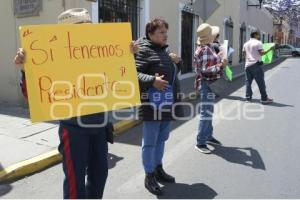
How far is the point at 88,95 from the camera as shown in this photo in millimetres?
3336

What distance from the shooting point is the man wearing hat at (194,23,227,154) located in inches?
221

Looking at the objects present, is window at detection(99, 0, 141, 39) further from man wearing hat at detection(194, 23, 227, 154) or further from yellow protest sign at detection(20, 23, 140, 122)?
yellow protest sign at detection(20, 23, 140, 122)

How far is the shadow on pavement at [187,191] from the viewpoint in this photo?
14.5ft

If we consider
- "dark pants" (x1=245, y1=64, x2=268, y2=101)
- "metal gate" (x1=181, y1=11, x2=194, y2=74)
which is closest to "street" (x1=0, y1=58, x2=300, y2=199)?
"dark pants" (x1=245, y1=64, x2=268, y2=101)

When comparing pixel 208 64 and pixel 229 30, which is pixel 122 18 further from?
pixel 229 30

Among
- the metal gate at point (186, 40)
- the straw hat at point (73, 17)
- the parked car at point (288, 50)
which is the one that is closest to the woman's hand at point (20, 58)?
the straw hat at point (73, 17)

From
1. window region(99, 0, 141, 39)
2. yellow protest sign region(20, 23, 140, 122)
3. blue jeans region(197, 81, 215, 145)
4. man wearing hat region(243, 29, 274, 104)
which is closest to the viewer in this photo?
yellow protest sign region(20, 23, 140, 122)

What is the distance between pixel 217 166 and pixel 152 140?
135 cm

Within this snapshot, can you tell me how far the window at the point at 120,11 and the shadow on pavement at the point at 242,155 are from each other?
5.38 m

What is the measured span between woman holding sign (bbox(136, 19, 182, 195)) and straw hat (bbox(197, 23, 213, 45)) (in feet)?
4.26

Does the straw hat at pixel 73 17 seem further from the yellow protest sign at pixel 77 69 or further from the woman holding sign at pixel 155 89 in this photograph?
the woman holding sign at pixel 155 89

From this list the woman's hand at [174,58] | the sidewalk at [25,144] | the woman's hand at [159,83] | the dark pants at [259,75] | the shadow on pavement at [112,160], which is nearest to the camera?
the woman's hand at [159,83]

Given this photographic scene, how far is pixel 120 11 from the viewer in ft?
37.0

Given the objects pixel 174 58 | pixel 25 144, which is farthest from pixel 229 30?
pixel 174 58
